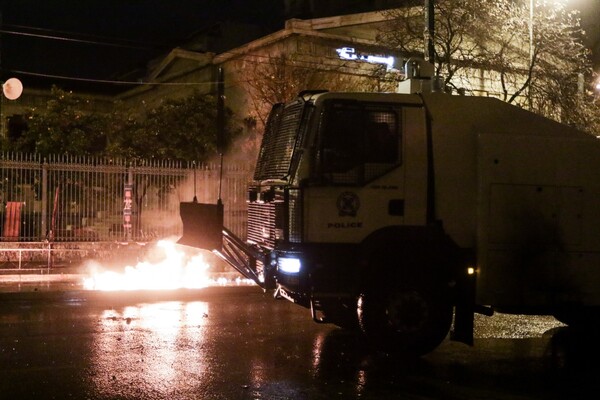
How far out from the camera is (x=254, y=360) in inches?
314

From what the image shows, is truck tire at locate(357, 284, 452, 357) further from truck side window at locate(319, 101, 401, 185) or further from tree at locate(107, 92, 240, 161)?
tree at locate(107, 92, 240, 161)

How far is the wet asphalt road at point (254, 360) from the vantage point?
6.79 metres

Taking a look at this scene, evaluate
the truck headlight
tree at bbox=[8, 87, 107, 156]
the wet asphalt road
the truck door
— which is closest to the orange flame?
the wet asphalt road

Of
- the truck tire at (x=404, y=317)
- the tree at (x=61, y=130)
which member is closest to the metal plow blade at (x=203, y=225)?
the truck tire at (x=404, y=317)

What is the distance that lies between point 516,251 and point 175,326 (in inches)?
190

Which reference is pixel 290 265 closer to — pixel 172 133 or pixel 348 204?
pixel 348 204

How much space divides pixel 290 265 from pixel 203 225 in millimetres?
1915

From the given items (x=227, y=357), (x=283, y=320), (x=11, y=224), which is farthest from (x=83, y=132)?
(x=227, y=357)

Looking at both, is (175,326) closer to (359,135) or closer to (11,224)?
(359,135)

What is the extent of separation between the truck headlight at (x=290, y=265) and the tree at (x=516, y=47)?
1115 centimetres

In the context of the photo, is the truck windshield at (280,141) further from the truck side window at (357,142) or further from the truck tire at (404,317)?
the truck tire at (404,317)

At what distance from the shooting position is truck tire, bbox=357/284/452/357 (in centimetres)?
812

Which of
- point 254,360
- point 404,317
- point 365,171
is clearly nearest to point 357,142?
point 365,171

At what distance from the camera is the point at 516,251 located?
831 cm
